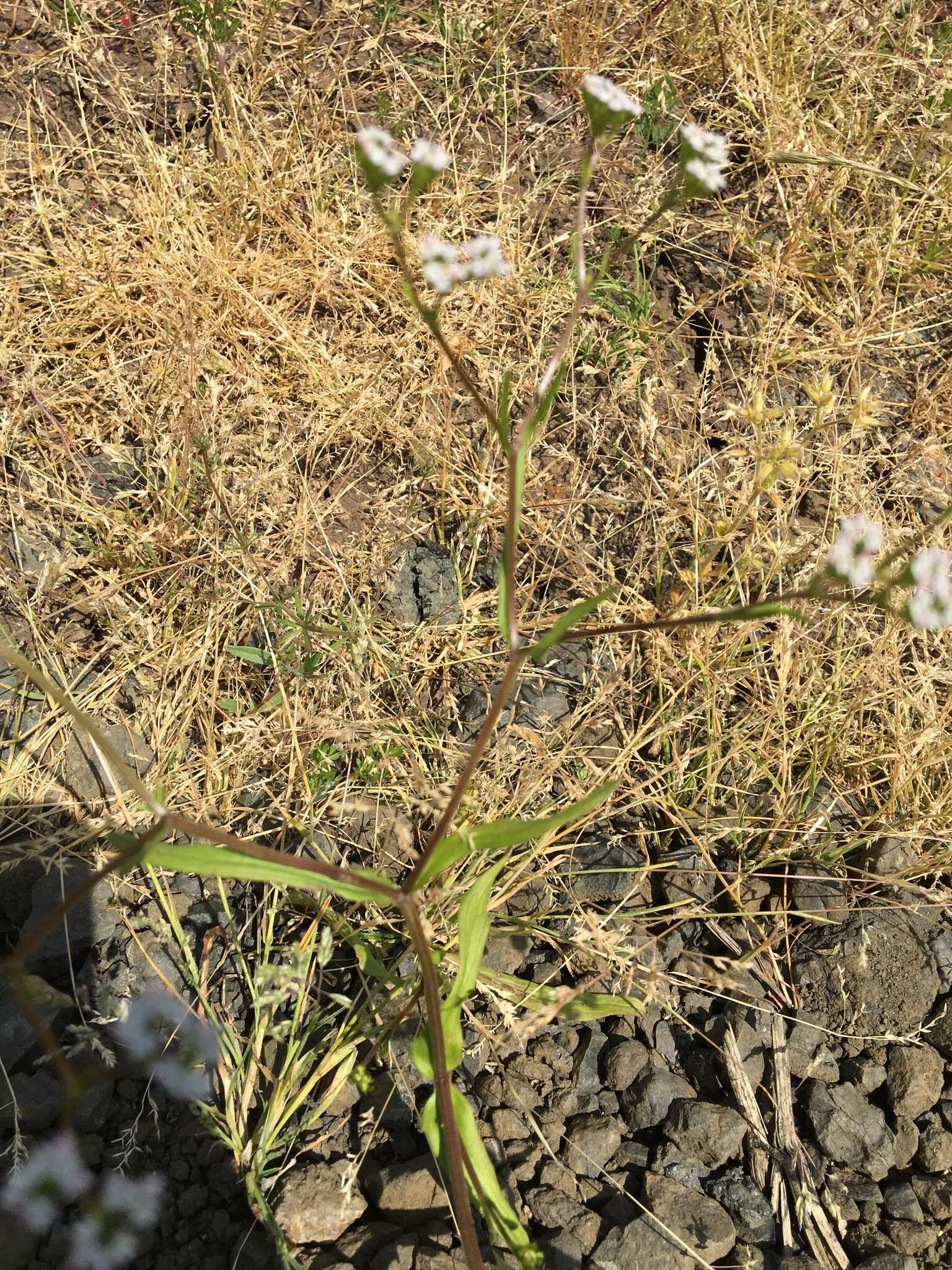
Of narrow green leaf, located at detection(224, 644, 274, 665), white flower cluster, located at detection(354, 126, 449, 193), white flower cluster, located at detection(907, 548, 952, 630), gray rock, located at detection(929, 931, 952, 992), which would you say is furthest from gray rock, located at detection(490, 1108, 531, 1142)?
white flower cluster, located at detection(354, 126, 449, 193)

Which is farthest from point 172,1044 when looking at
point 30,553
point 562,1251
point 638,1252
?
point 30,553

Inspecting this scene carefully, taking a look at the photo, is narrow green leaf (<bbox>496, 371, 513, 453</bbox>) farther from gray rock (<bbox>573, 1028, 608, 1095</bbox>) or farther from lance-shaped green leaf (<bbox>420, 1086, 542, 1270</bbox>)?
gray rock (<bbox>573, 1028, 608, 1095</bbox>)

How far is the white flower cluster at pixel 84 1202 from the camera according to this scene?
1.40m

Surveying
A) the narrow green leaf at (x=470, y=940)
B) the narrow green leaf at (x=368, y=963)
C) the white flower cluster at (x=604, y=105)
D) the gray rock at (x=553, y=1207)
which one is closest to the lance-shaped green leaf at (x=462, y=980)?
the narrow green leaf at (x=470, y=940)

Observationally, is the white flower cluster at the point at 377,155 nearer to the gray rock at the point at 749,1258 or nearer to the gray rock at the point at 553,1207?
the gray rock at the point at 553,1207

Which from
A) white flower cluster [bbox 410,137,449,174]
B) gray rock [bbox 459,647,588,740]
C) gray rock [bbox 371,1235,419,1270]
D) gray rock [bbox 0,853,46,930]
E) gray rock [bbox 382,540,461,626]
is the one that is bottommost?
gray rock [bbox 371,1235,419,1270]

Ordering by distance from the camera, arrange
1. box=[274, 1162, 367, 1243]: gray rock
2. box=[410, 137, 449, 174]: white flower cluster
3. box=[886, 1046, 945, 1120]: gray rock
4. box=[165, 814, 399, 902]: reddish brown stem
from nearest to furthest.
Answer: box=[165, 814, 399, 902]: reddish brown stem → box=[410, 137, 449, 174]: white flower cluster → box=[274, 1162, 367, 1243]: gray rock → box=[886, 1046, 945, 1120]: gray rock

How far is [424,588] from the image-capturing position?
6.95 ft

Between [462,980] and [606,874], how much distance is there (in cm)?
60

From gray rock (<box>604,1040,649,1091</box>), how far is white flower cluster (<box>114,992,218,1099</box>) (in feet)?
2.08

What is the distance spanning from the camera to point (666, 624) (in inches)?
46.4

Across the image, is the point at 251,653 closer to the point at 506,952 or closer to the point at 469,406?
the point at 506,952

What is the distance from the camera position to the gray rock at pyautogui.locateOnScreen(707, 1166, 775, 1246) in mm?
1521

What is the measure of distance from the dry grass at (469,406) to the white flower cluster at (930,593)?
668mm
